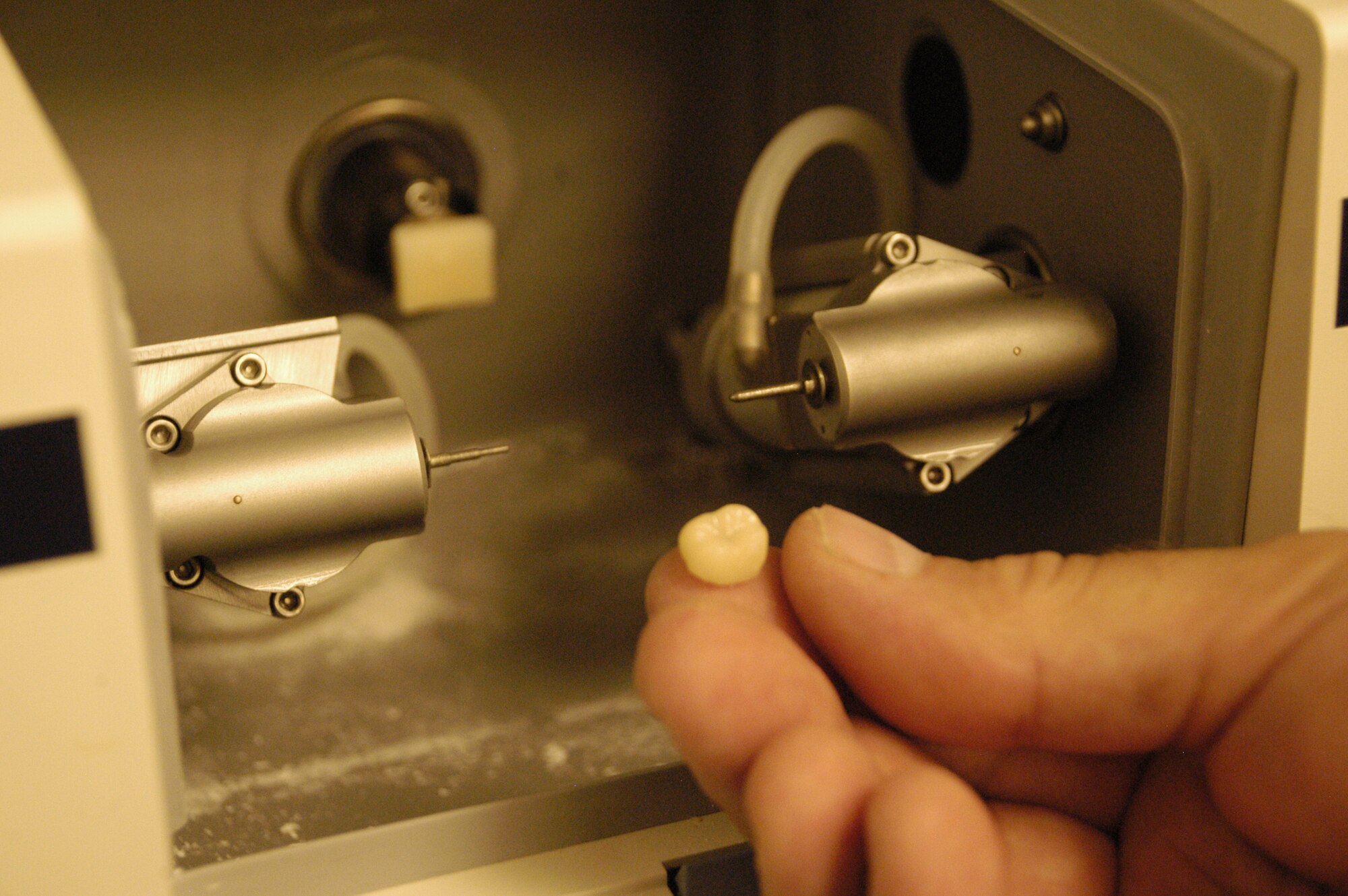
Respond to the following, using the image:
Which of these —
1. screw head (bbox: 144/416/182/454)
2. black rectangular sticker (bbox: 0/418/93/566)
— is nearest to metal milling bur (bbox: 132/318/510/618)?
screw head (bbox: 144/416/182/454)

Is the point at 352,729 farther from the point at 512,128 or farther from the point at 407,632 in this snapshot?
the point at 512,128

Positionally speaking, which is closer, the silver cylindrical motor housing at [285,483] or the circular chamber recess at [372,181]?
the silver cylindrical motor housing at [285,483]

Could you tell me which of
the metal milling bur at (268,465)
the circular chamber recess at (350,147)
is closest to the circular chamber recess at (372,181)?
the circular chamber recess at (350,147)

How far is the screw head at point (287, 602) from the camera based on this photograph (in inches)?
19.5

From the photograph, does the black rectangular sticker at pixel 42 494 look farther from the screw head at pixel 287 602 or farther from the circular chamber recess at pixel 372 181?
the circular chamber recess at pixel 372 181

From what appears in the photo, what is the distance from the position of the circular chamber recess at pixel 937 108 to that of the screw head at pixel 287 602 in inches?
15.5

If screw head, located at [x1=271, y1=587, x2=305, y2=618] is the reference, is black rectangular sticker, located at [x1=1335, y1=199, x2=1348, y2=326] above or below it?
above

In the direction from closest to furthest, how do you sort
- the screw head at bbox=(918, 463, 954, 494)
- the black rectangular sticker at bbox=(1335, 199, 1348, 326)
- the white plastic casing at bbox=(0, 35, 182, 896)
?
the white plastic casing at bbox=(0, 35, 182, 896) < the black rectangular sticker at bbox=(1335, 199, 1348, 326) < the screw head at bbox=(918, 463, 954, 494)

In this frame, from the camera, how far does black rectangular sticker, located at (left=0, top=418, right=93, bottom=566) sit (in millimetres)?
329

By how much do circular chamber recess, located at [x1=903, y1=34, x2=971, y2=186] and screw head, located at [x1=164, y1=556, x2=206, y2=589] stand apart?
0.42 metres

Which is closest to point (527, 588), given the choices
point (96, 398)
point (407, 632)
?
point (407, 632)

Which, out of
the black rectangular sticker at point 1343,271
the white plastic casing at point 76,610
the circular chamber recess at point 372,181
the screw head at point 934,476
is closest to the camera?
the white plastic casing at point 76,610

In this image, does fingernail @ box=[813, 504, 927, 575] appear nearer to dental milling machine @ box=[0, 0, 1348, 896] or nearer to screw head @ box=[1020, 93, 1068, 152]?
dental milling machine @ box=[0, 0, 1348, 896]

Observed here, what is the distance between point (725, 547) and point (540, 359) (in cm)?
43
